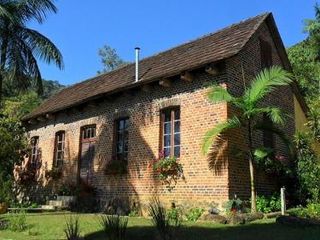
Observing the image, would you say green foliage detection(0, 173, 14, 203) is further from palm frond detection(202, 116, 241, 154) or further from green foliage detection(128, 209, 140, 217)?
palm frond detection(202, 116, 241, 154)

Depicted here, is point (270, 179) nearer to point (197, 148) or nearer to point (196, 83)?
point (197, 148)

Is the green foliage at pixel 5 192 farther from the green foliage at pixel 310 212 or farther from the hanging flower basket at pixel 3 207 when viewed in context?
the green foliage at pixel 310 212

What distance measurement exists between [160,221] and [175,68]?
27.4 ft

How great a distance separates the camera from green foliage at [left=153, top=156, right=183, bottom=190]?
1482 cm

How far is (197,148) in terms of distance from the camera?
570 inches

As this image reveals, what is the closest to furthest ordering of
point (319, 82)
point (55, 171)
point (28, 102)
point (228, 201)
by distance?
point (228, 201)
point (55, 171)
point (319, 82)
point (28, 102)

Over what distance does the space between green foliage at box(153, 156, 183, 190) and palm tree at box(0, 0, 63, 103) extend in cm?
768

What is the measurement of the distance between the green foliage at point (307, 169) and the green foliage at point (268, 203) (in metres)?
0.96

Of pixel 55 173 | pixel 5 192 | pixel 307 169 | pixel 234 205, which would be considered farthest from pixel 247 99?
pixel 5 192

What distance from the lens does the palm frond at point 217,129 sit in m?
13.1

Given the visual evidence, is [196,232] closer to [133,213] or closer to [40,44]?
[133,213]

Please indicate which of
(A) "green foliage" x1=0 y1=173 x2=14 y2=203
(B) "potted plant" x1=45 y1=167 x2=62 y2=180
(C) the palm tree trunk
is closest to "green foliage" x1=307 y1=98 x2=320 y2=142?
(C) the palm tree trunk

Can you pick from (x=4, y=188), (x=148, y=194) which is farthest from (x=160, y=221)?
(x=4, y=188)

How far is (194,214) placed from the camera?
13852 millimetres
